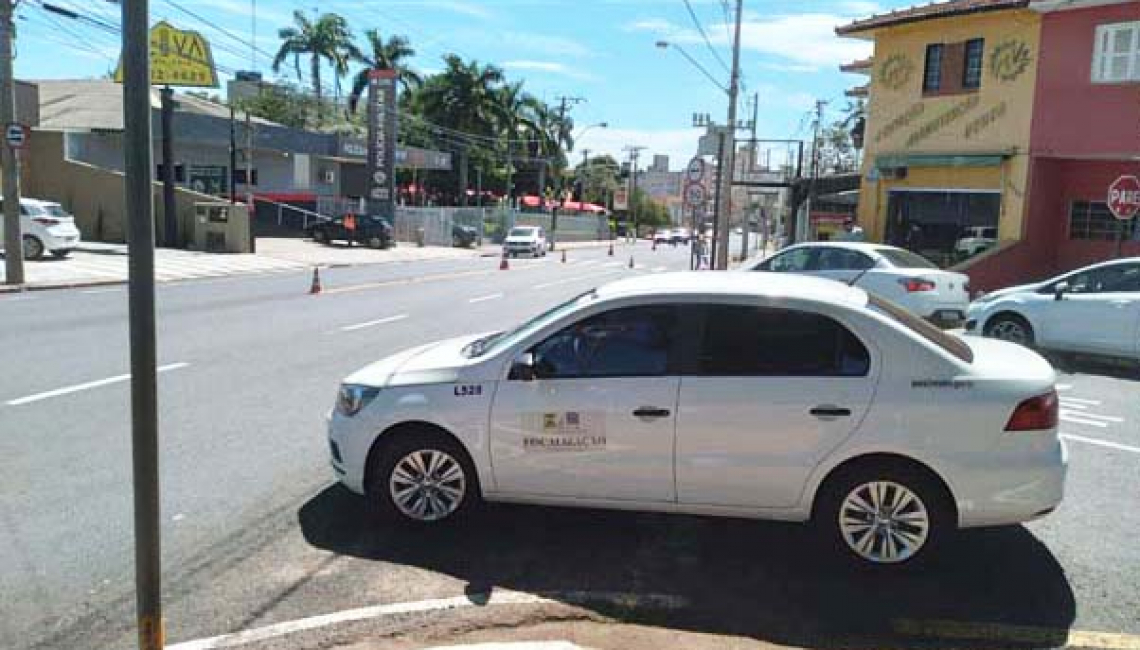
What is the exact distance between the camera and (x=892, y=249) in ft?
49.5

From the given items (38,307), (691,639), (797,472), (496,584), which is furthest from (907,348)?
(38,307)

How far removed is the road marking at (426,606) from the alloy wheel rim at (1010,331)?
9709mm

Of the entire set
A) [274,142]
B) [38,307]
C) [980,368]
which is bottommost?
[38,307]

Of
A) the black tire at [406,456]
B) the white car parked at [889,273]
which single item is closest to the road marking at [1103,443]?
the black tire at [406,456]

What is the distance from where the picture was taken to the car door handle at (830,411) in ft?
16.1

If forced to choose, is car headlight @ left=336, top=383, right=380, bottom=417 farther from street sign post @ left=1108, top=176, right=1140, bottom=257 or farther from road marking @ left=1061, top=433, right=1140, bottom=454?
street sign post @ left=1108, top=176, right=1140, bottom=257

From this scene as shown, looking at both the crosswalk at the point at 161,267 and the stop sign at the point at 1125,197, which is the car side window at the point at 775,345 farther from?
the crosswalk at the point at 161,267

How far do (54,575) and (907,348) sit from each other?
15.1ft

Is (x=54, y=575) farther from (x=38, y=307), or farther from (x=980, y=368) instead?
(x=38, y=307)

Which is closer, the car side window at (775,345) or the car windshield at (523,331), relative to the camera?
the car side window at (775,345)

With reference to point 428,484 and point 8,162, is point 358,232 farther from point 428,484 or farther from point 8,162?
point 428,484

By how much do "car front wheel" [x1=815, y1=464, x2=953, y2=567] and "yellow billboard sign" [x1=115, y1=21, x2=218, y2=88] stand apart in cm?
3347

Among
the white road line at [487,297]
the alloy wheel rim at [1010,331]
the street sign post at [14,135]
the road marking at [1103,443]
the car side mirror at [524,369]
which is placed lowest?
the white road line at [487,297]

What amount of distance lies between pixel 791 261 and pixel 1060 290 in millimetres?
4039
